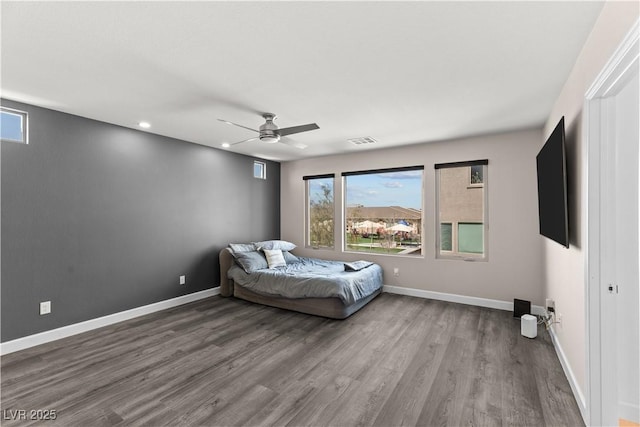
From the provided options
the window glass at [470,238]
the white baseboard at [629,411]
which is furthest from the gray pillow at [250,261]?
the white baseboard at [629,411]

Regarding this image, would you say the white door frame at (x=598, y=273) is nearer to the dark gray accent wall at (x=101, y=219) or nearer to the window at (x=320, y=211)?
the window at (x=320, y=211)

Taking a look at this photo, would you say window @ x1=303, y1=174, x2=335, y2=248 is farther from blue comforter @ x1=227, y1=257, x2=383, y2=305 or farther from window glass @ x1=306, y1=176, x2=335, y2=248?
blue comforter @ x1=227, y1=257, x2=383, y2=305

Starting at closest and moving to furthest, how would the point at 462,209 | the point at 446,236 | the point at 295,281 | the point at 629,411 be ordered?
the point at 629,411 < the point at 295,281 < the point at 462,209 < the point at 446,236

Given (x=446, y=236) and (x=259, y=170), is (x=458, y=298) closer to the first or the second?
(x=446, y=236)

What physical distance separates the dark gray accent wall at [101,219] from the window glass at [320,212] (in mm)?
1627

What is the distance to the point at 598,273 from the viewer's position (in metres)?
1.84

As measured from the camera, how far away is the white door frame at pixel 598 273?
1.82 m

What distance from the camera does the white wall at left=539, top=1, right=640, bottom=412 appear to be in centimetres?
158

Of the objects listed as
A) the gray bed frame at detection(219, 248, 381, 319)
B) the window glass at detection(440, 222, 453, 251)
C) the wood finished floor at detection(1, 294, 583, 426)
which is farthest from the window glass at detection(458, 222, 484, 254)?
the gray bed frame at detection(219, 248, 381, 319)

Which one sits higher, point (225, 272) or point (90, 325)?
point (225, 272)

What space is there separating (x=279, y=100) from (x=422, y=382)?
2.88 metres

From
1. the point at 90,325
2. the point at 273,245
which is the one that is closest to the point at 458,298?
the point at 273,245

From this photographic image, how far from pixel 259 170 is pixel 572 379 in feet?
17.6

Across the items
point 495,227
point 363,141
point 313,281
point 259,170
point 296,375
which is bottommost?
point 296,375
